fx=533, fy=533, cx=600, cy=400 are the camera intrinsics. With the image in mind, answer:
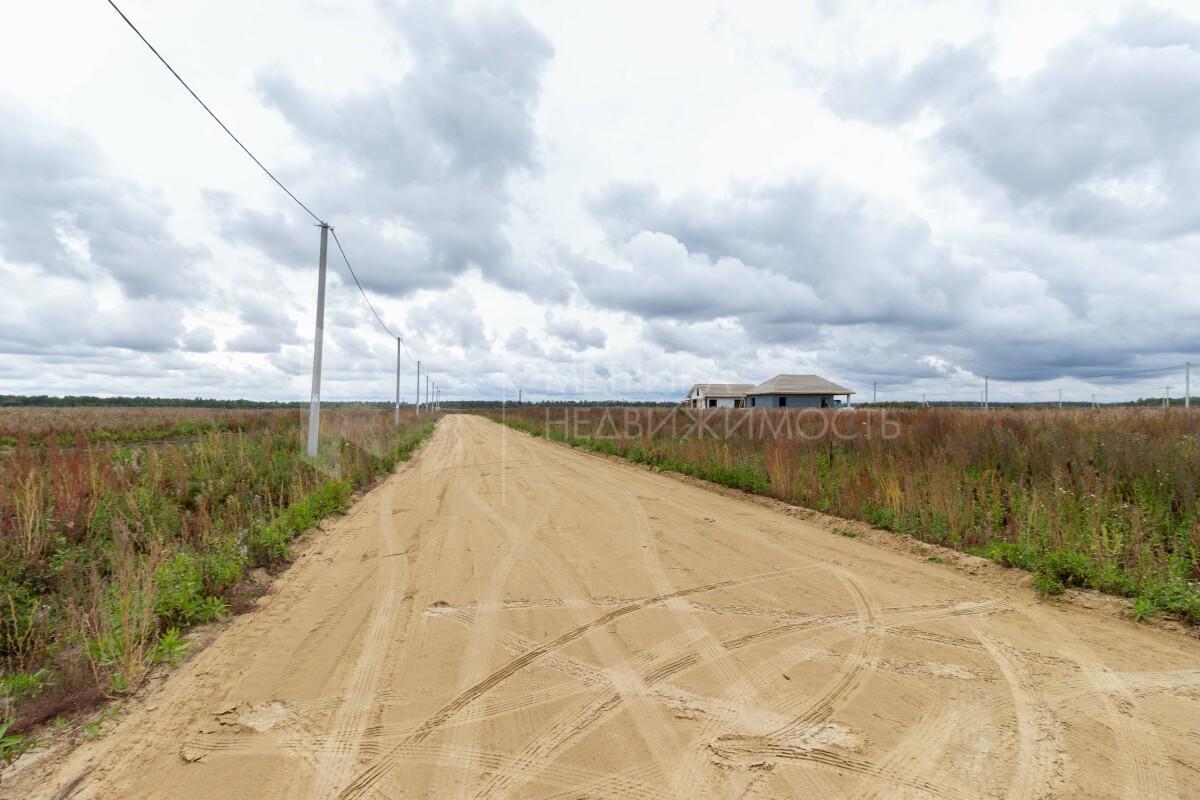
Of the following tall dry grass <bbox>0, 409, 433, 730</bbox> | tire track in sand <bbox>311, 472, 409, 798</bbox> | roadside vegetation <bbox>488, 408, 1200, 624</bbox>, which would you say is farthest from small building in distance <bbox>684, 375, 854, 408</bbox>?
tire track in sand <bbox>311, 472, 409, 798</bbox>

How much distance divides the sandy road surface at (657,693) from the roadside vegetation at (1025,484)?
0.92m

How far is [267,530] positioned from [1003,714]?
23.7 ft

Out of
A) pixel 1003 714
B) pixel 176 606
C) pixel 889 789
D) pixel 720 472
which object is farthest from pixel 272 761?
pixel 720 472

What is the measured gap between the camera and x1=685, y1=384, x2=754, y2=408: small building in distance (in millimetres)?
62156

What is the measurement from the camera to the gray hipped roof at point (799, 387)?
51344 millimetres

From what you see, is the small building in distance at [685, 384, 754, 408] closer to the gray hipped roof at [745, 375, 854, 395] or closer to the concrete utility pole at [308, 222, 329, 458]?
the gray hipped roof at [745, 375, 854, 395]

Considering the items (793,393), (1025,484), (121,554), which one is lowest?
(121,554)

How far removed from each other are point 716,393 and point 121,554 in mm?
62704

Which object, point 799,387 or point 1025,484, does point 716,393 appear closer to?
point 799,387

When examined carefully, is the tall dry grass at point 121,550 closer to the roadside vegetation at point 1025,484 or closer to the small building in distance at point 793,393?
the roadside vegetation at point 1025,484

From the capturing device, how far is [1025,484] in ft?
25.2

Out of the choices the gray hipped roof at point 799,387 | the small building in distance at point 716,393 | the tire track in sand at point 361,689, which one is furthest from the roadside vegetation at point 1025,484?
the small building in distance at point 716,393

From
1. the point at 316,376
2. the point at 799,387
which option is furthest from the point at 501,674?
the point at 799,387

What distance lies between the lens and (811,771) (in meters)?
2.59
